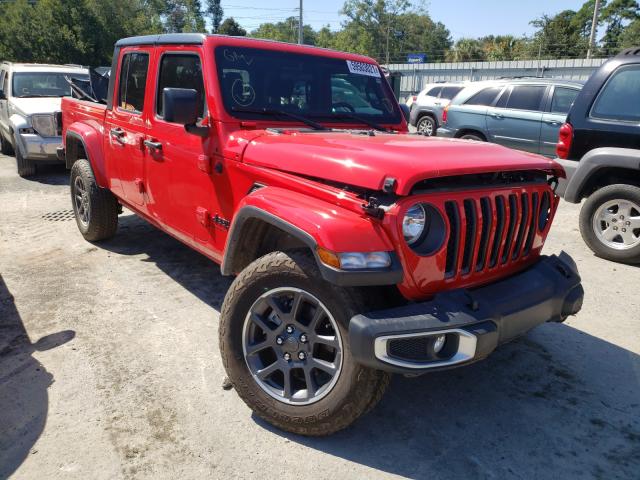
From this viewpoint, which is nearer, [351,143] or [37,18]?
[351,143]

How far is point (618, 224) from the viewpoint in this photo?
537cm

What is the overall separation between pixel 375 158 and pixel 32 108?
849 centimetres

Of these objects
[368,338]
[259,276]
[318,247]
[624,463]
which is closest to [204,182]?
[259,276]

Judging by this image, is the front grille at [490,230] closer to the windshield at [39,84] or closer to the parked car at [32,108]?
the parked car at [32,108]

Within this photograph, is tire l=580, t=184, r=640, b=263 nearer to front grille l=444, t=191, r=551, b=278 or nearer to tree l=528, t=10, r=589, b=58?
front grille l=444, t=191, r=551, b=278

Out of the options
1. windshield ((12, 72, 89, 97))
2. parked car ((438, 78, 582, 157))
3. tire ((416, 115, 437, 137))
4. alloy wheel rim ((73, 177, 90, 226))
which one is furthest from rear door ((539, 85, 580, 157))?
windshield ((12, 72, 89, 97))

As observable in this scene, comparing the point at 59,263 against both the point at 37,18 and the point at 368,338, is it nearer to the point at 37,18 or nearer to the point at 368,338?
the point at 368,338

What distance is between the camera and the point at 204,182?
11.3ft

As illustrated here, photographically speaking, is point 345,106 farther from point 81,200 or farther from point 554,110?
point 554,110

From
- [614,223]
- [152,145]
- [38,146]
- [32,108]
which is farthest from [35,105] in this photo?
[614,223]

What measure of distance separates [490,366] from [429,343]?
136 centimetres

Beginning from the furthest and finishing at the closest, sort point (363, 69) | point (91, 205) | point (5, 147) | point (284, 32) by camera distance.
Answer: point (284, 32) → point (5, 147) → point (91, 205) → point (363, 69)

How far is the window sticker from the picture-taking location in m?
4.10

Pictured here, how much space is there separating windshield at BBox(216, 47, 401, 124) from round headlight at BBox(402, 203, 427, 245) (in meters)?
1.53
